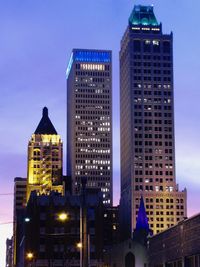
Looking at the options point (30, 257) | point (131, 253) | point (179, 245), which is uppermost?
point (131, 253)

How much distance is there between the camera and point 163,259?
11381 centimetres

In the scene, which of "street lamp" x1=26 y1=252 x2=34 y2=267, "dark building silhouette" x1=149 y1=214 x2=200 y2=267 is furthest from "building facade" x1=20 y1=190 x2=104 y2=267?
"dark building silhouette" x1=149 y1=214 x2=200 y2=267

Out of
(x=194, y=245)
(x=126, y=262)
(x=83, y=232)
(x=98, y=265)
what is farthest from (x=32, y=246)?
(x=83, y=232)

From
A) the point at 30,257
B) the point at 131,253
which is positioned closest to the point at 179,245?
the point at 30,257

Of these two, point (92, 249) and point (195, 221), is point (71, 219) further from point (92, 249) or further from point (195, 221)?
point (195, 221)

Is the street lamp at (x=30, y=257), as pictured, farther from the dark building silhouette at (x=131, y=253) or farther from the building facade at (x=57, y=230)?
the dark building silhouette at (x=131, y=253)

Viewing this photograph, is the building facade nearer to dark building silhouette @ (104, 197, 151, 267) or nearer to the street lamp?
the street lamp

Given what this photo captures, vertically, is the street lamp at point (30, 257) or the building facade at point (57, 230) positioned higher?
the building facade at point (57, 230)

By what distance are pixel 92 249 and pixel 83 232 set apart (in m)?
113

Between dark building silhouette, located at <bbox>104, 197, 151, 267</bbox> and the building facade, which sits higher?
the building facade

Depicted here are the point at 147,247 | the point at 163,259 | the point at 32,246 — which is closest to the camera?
the point at 163,259

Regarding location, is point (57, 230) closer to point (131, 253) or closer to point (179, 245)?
point (131, 253)

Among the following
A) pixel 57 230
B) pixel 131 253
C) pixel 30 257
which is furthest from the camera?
pixel 57 230

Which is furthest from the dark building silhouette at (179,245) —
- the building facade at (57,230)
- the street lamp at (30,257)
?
the building facade at (57,230)
